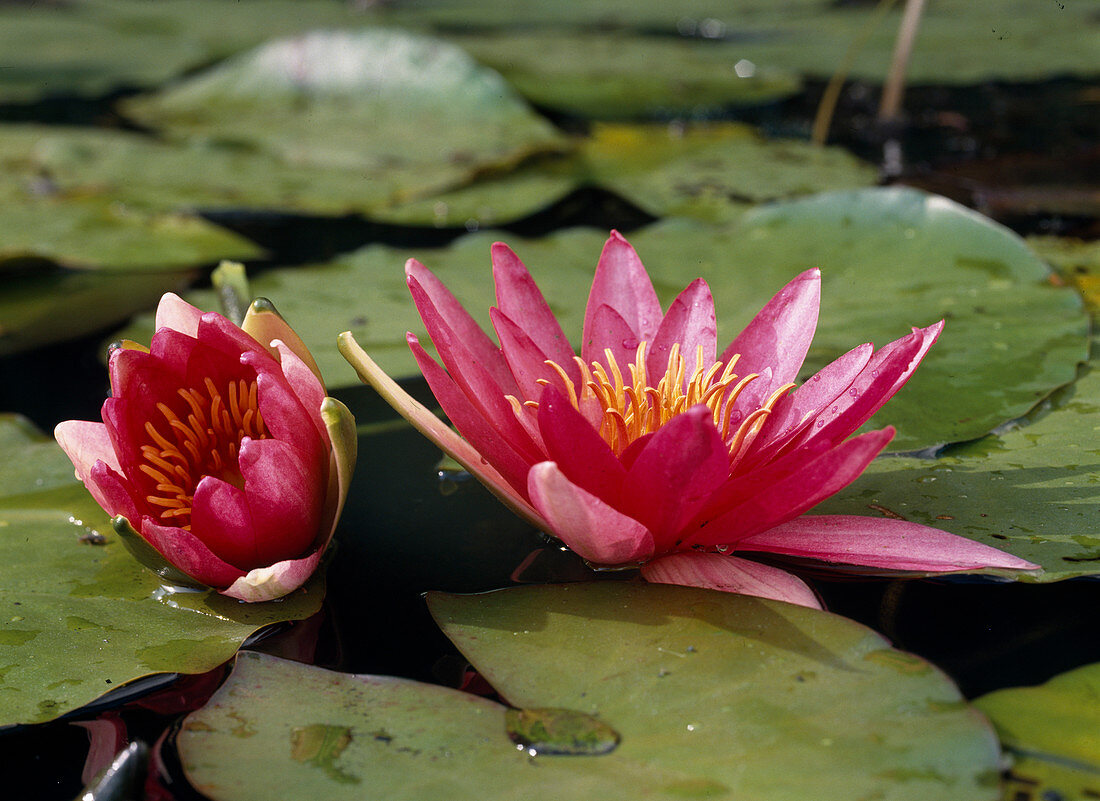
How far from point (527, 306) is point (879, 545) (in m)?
0.60

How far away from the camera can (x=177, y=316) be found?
123cm

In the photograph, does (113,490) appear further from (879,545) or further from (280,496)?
(879,545)

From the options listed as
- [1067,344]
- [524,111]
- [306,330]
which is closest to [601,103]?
[524,111]

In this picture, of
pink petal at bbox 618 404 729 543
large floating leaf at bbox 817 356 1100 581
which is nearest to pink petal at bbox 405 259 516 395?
pink petal at bbox 618 404 729 543

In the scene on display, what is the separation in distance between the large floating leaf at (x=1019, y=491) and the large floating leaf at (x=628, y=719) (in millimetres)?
283

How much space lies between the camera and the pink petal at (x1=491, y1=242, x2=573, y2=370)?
4.32 feet

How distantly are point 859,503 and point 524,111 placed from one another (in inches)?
105

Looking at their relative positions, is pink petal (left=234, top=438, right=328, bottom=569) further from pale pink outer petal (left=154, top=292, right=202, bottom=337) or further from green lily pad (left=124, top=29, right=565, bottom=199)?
green lily pad (left=124, top=29, right=565, bottom=199)

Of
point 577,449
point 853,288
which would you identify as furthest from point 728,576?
point 853,288

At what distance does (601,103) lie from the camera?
13.3 feet

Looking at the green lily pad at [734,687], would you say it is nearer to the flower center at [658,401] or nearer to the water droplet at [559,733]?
the water droplet at [559,733]

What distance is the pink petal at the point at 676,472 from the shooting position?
963 millimetres

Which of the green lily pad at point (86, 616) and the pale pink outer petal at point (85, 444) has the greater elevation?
the pale pink outer petal at point (85, 444)

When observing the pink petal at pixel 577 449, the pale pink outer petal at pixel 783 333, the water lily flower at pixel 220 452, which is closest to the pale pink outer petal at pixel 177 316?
Answer: the water lily flower at pixel 220 452
